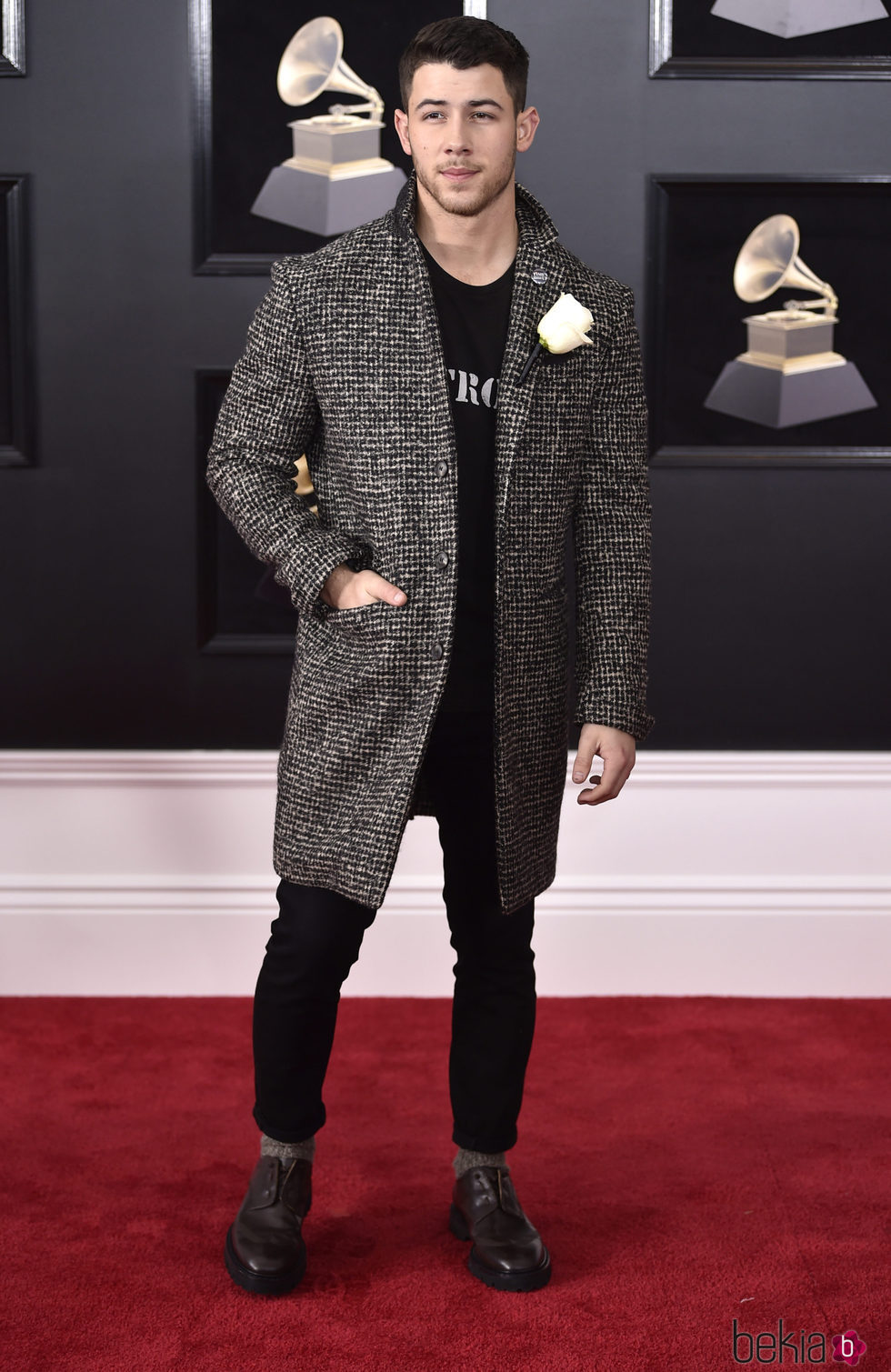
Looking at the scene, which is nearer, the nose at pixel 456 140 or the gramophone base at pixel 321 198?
the nose at pixel 456 140

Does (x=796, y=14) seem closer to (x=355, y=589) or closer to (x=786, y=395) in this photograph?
(x=786, y=395)

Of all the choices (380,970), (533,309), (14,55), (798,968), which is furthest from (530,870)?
(14,55)

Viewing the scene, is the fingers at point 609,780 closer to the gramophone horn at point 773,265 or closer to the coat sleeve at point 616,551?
the coat sleeve at point 616,551

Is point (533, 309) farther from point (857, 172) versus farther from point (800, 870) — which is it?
point (800, 870)

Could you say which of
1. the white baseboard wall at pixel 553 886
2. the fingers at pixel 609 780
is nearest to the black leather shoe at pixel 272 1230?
the fingers at pixel 609 780

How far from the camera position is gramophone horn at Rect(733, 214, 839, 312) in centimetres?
251

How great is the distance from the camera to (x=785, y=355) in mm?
2535

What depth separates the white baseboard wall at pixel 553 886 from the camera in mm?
2641

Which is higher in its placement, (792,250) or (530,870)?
(792,250)

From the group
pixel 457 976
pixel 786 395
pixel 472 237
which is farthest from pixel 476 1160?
pixel 786 395

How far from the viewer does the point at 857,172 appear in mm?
2494

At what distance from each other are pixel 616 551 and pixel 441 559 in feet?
0.93

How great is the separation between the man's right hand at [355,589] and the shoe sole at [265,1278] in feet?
2.87

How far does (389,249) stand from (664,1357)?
1409 millimetres
